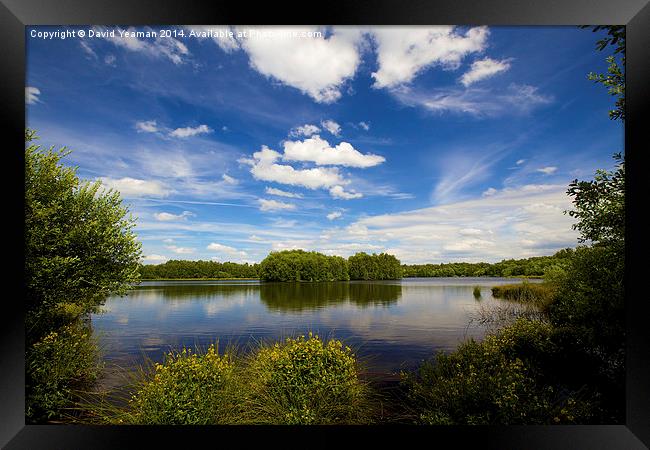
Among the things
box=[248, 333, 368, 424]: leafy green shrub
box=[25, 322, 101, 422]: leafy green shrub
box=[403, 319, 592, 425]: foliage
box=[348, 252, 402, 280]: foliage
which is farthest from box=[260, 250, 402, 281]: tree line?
box=[248, 333, 368, 424]: leafy green shrub

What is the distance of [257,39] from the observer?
4164mm

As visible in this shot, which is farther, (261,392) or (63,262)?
(63,262)

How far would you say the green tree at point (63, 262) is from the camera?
3.35 metres

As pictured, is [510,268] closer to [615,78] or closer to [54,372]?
[615,78]

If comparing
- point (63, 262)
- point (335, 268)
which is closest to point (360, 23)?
point (63, 262)

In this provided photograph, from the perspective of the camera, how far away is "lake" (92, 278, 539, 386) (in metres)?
6.96

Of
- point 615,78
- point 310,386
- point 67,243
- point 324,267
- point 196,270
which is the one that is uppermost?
point 615,78

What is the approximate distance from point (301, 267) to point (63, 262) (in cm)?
2056

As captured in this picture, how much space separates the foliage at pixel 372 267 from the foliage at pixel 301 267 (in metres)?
0.93

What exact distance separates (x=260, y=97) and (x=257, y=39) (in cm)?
104

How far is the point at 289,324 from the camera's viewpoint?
10.8 m

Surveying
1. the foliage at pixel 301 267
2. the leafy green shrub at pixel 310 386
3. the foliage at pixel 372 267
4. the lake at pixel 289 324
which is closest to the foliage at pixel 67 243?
the lake at pixel 289 324

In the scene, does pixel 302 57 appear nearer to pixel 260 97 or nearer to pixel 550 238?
pixel 260 97

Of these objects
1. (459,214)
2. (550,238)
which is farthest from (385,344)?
(550,238)
